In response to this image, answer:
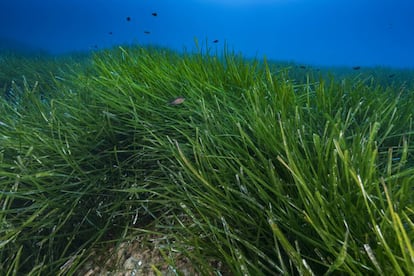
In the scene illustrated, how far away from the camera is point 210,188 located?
3.21ft

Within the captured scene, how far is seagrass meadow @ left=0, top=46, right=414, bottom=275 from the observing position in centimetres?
78

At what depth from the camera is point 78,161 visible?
1.33m

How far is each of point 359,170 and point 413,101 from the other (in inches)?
51.9

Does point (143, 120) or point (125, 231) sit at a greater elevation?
point (143, 120)

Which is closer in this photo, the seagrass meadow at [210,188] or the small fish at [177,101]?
the seagrass meadow at [210,188]

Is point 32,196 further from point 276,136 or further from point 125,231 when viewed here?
point 276,136

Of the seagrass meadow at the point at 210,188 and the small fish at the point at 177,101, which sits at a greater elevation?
the small fish at the point at 177,101

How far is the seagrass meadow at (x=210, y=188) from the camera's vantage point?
30.5 inches

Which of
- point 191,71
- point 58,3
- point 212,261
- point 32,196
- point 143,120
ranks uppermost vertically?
point 58,3

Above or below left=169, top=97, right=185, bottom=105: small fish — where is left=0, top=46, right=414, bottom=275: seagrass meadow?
below

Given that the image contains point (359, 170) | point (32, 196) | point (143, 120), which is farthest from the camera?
point (143, 120)

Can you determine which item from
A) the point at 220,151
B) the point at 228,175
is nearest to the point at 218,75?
the point at 220,151

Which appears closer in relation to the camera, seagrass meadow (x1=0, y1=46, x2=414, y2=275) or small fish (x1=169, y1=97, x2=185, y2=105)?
seagrass meadow (x1=0, y1=46, x2=414, y2=275)

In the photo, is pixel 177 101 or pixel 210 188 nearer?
pixel 210 188
